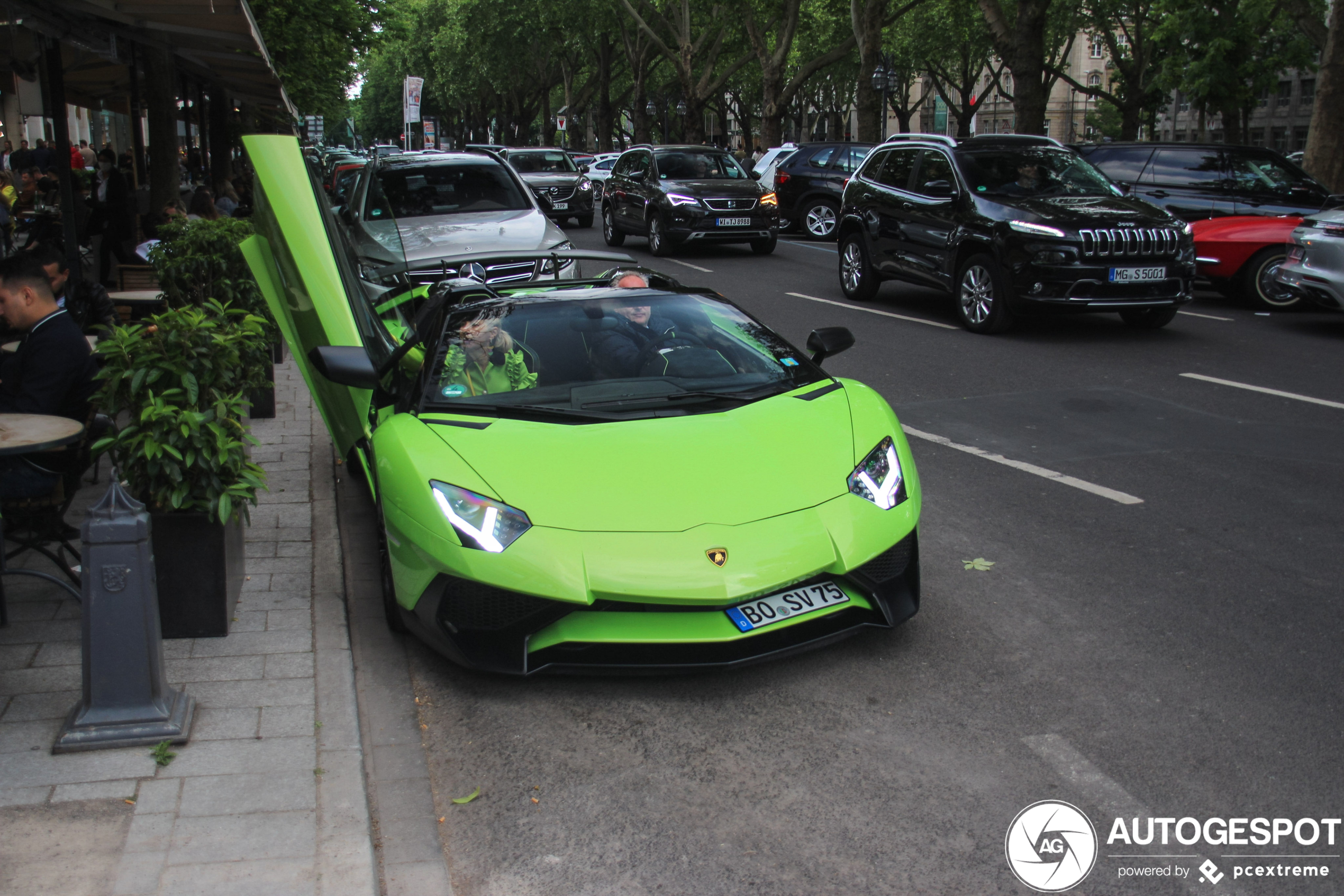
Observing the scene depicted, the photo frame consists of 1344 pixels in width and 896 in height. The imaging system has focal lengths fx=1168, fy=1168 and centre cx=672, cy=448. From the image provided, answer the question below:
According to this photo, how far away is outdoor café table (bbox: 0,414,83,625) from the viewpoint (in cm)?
423

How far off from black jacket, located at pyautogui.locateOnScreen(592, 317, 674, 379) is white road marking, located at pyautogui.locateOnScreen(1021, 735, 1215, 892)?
229cm

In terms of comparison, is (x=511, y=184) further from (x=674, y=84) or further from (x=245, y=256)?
(x=674, y=84)

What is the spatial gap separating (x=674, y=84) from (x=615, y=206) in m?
38.3

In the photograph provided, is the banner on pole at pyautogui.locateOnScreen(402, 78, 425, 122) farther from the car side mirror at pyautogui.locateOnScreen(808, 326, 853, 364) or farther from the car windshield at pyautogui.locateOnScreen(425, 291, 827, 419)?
the car side mirror at pyautogui.locateOnScreen(808, 326, 853, 364)

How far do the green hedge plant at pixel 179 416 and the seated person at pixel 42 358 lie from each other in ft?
0.83

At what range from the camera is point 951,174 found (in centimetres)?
1234

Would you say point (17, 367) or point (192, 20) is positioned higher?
point (192, 20)

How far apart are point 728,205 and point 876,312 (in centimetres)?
648

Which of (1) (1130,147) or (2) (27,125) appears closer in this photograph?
(1) (1130,147)

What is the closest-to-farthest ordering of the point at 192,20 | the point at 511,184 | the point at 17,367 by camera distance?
the point at 17,367 < the point at 192,20 < the point at 511,184

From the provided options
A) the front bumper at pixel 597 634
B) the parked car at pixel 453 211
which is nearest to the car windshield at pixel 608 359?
the front bumper at pixel 597 634

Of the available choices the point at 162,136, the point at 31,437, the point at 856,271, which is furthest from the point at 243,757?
the point at 162,136

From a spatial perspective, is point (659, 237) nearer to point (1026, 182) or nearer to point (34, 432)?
point (1026, 182)

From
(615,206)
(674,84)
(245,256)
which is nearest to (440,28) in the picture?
(674,84)
